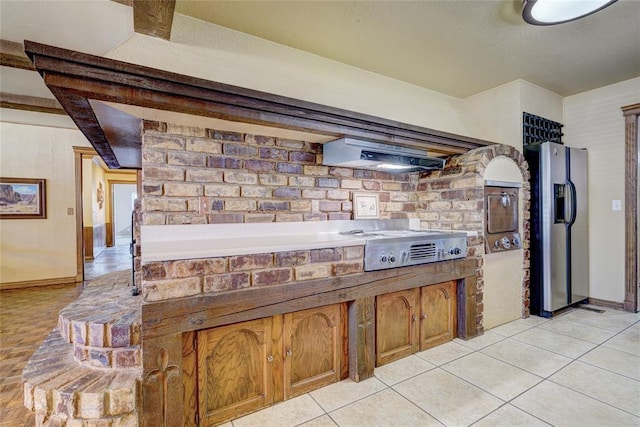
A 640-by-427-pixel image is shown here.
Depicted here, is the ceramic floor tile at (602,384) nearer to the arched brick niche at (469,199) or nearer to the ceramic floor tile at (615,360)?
the ceramic floor tile at (615,360)

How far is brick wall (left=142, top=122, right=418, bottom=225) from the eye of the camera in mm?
1811

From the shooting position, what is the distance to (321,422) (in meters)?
1.63

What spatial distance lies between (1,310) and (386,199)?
4.61 meters

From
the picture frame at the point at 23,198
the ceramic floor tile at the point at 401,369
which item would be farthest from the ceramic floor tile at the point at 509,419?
the picture frame at the point at 23,198

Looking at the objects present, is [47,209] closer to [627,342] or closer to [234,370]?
[234,370]

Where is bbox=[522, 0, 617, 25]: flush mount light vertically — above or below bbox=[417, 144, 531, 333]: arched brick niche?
above

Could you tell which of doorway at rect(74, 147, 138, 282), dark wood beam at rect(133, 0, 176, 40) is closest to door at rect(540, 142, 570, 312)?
dark wood beam at rect(133, 0, 176, 40)

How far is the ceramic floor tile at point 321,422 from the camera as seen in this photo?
161 cm

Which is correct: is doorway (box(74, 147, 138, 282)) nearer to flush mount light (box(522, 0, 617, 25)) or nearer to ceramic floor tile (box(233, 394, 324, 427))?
ceramic floor tile (box(233, 394, 324, 427))

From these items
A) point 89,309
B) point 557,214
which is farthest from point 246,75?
point 557,214

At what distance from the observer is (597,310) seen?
3.31 m

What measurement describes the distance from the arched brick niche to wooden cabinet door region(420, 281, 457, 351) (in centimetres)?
30

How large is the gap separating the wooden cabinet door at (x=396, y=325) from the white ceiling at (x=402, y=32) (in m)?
1.90

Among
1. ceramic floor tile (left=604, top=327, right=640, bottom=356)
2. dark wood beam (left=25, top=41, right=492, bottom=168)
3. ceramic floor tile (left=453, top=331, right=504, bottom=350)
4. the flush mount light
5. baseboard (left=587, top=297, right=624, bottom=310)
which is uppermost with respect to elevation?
the flush mount light
